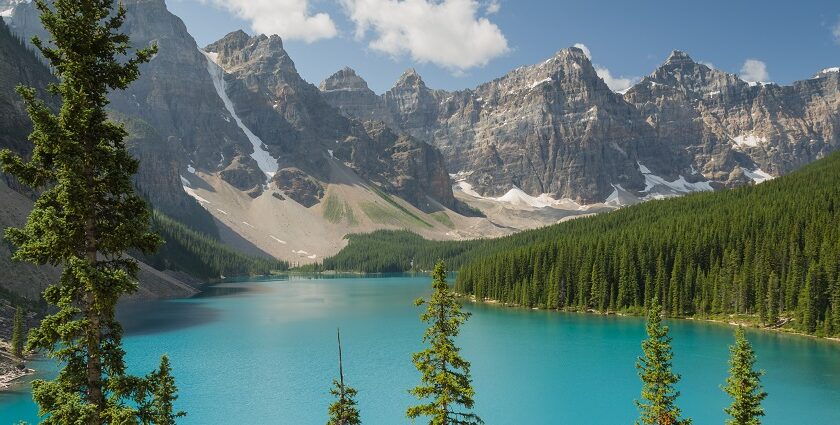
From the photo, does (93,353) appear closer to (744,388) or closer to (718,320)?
(744,388)

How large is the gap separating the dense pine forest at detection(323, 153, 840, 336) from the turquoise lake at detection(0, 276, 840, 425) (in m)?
7.48

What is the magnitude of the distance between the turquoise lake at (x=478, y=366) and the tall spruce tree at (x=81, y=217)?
35.1 meters

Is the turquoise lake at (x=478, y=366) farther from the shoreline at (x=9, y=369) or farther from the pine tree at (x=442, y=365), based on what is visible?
the pine tree at (x=442, y=365)

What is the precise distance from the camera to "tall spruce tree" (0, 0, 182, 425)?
12.9 meters

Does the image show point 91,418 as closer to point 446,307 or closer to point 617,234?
point 446,307

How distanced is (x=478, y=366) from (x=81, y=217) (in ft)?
190

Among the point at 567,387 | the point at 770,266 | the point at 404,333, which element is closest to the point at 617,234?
the point at 770,266

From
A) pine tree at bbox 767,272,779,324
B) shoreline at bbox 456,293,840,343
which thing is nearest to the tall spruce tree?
shoreline at bbox 456,293,840,343

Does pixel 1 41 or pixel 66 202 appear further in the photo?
pixel 1 41

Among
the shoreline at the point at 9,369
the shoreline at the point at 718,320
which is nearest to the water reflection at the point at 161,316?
the shoreline at the point at 9,369

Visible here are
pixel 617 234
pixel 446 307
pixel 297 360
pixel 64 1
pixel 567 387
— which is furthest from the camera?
pixel 617 234

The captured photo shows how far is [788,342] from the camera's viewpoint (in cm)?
7862

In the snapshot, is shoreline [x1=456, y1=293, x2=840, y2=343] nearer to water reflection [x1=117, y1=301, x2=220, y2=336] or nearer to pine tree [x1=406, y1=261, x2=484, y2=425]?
water reflection [x1=117, y1=301, x2=220, y2=336]

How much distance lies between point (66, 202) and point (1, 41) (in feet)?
615
